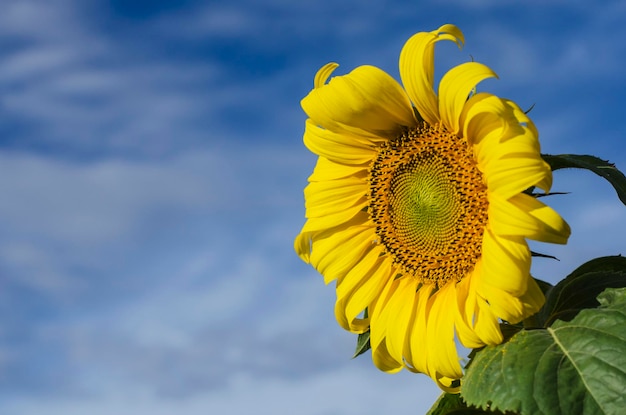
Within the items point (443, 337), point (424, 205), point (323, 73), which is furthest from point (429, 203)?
point (323, 73)

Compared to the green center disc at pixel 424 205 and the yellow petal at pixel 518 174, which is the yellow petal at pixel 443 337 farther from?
the yellow petal at pixel 518 174

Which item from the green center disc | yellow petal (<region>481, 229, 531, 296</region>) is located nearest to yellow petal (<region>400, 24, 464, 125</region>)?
the green center disc

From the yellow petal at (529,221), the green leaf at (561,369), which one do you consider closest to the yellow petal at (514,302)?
the green leaf at (561,369)

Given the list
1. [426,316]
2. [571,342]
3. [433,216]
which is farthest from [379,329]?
[571,342]

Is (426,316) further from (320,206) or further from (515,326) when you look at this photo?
(320,206)

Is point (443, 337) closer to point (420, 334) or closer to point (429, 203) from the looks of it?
point (420, 334)

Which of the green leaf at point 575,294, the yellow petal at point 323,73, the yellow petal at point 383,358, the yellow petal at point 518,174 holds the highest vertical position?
the yellow petal at point 323,73
